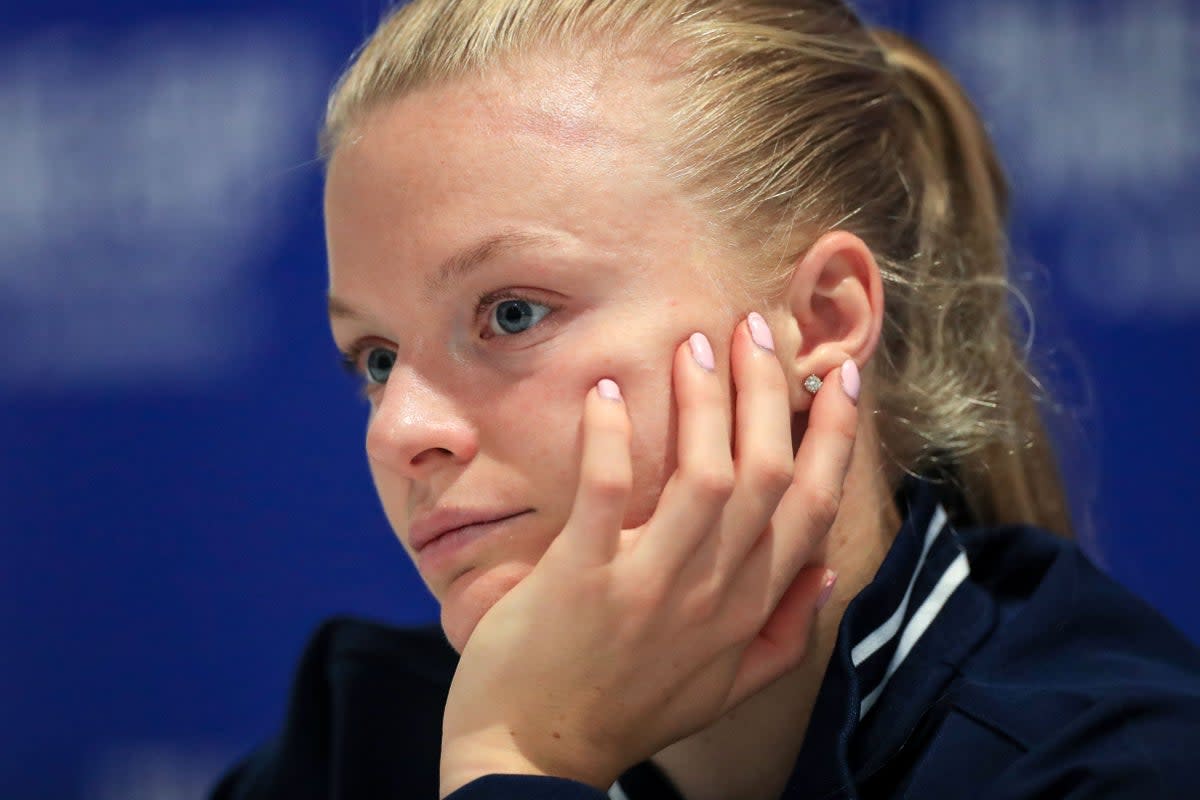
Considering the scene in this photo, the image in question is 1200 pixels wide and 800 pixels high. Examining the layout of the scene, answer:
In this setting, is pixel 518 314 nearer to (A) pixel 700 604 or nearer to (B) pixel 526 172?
(B) pixel 526 172

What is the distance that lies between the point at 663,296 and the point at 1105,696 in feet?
1.44

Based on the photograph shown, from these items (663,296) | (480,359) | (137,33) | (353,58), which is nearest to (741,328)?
(663,296)

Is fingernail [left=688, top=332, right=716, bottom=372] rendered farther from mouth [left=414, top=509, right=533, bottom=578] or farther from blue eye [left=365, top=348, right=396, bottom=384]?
blue eye [left=365, top=348, right=396, bottom=384]

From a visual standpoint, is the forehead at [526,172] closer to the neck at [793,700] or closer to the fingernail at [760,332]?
the fingernail at [760,332]

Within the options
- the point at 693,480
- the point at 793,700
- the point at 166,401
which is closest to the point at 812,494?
the point at 693,480

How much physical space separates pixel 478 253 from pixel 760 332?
23 cm

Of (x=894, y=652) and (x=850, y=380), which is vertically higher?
(x=850, y=380)

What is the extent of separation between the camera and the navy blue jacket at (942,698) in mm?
941

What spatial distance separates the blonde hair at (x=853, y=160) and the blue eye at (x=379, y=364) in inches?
7.7

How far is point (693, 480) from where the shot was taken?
97cm

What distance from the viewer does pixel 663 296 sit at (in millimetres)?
1022

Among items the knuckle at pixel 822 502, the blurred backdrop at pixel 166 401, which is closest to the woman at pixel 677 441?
the knuckle at pixel 822 502

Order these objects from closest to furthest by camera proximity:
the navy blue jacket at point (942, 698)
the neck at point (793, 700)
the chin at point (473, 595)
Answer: the navy blue jacket at point (942, 698) < the chin at point (473, 595) < the neck at point (793, 700)

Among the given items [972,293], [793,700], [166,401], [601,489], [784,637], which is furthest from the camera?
[166,401]
